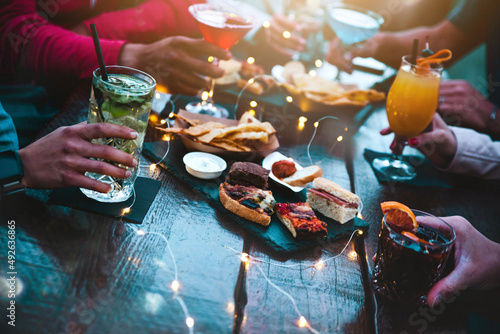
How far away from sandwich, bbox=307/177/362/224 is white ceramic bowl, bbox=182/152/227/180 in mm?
351

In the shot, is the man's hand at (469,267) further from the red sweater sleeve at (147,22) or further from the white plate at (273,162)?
the red sweater sleeve at (147,22)

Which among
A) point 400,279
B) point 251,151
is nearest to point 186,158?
point 251,151

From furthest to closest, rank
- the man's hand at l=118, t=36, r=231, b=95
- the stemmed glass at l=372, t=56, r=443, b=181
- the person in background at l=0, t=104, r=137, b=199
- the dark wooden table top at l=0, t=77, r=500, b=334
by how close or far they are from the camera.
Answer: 1. the man's hand at l=118, t=36, r=231, b=95
2. the stemmed glass at l=372, t=56, r=443, b=181
3. the person in background at l=0, t=104, r=137, b=199
4. the dark wooden table top at l=0, t=77, r=500, b=334

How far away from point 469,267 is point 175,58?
1.63m

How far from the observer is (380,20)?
107 inches

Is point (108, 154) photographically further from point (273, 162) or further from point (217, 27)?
point (217, 27)

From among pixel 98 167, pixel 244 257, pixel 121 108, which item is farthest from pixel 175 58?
pixel 244 257

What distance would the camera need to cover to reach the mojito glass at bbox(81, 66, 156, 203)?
1.16 m

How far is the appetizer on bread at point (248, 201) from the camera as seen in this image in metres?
1.27

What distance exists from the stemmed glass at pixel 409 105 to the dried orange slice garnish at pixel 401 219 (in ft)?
2.09

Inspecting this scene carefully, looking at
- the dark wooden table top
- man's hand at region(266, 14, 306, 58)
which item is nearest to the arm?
man's hand at region(266, 14, 306, 58)

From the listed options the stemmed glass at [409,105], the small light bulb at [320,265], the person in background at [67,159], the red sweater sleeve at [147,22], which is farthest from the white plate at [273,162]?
the red sweater sleeve at [147,22]

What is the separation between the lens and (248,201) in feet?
4.23

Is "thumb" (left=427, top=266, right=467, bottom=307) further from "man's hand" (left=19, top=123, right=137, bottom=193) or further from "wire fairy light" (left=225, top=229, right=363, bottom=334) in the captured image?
"man's hand" (left=19, top=123, right=137, bottom=193)
